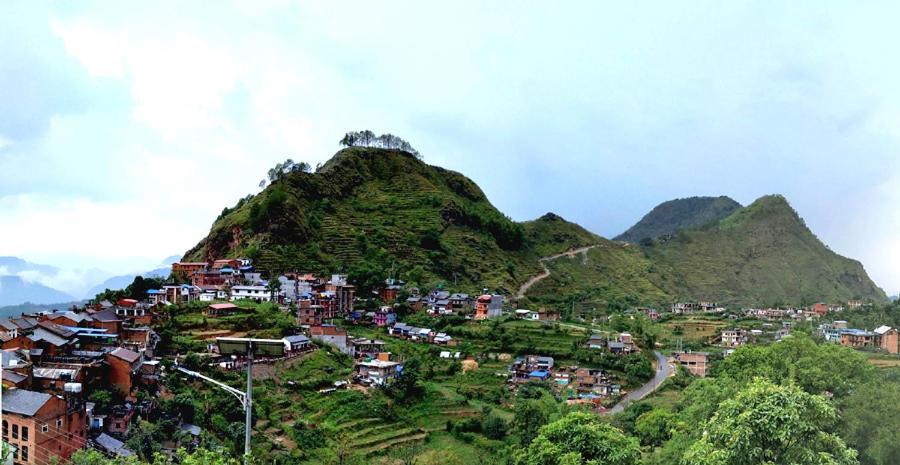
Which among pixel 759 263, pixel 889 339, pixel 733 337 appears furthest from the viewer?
pixel 759 263

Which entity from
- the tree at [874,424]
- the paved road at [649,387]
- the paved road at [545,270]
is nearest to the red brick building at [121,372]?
the paved road at [649,387]

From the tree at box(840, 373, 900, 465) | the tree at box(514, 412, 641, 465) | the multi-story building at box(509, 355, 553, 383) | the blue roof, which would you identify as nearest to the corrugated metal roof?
the tree at box(514, 412, 641, 465)

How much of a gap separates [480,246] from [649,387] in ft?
89.4

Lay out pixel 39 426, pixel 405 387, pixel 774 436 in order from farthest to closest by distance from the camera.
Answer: pixel 405 387 < pixel 39 426 < pixel 774 436

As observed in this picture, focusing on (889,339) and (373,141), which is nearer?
(889,339)

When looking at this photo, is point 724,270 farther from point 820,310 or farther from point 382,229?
point 382,229

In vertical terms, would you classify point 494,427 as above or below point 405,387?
below

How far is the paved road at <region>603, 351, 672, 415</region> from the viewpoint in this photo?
27.8m

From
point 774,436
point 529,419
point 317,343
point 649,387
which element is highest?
point 774,436

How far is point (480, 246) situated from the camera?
56625 millimetres

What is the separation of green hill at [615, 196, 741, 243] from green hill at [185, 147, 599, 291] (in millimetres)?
42542

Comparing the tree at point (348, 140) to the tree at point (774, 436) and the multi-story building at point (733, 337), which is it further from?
the tree at point (774, 436)

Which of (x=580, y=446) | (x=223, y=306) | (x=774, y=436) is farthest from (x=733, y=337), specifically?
(x=774, y=436)

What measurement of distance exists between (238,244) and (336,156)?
18.1 metres
